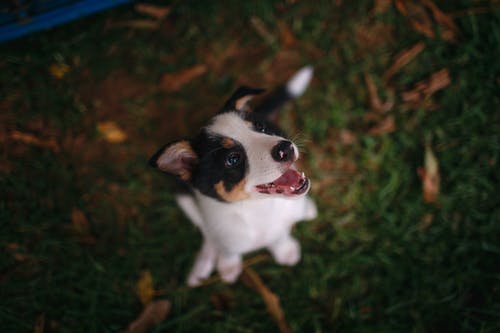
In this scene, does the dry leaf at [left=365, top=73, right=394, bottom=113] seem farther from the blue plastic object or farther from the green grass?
the blue plastic object

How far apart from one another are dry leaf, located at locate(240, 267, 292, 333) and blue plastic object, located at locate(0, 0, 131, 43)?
2519mm

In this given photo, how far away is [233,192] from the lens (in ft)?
6.38

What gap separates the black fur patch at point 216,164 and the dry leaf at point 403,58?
6.39ft

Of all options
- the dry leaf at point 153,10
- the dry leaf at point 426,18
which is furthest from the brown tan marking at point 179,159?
the dry leaf at point 426,18

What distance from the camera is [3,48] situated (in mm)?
3270

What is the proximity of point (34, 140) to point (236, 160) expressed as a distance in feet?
7.52

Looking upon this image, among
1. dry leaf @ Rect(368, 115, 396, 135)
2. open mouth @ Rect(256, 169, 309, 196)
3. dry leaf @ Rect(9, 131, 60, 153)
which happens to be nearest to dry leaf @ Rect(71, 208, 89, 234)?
dry leaf @ Rect(9, 131, 60, 153)

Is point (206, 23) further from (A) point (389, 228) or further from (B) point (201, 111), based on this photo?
(A) point (389, 228)

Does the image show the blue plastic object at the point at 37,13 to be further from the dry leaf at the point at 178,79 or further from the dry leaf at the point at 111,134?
the dry leaf at the point at 111,134

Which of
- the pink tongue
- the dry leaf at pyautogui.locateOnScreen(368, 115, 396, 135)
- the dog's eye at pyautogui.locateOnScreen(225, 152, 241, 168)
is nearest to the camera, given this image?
the dog's eye at pyautogui.locateOnScreen(225, 152, 241, 168)

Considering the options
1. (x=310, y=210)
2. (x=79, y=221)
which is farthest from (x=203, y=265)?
(x=79, y=221)

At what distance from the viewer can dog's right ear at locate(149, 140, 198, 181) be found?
1.74 meters

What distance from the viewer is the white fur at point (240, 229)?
2219 mm

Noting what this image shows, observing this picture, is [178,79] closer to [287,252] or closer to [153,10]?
[153,10]
